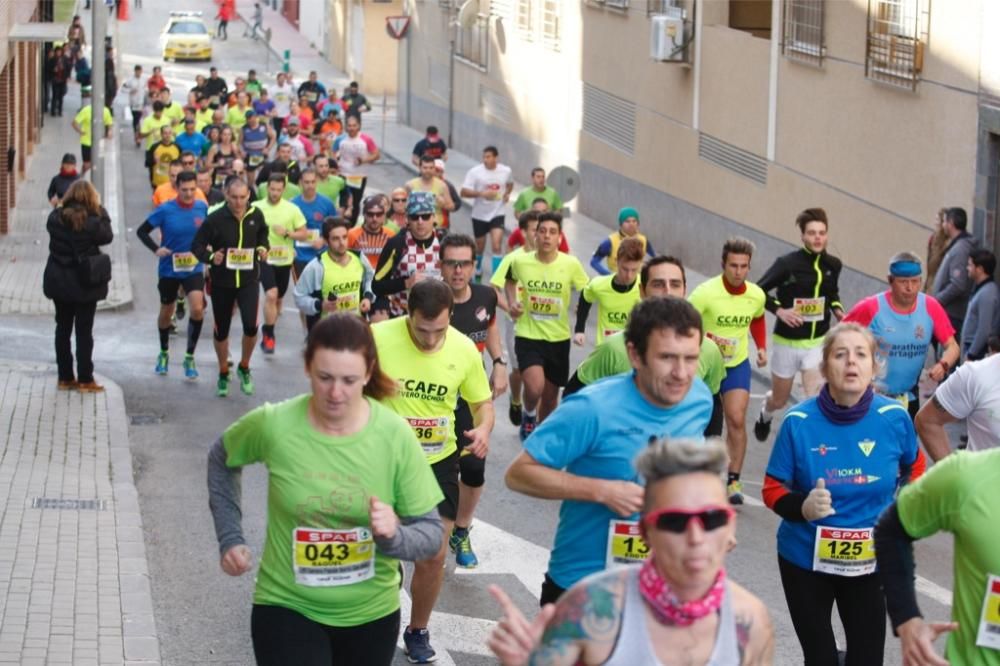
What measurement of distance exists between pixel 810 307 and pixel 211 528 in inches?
179

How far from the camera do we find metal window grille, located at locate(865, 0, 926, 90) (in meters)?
18.6

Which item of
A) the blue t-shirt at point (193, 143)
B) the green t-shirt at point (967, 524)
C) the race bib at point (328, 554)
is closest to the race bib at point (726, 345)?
the race bib at point (328, 554)

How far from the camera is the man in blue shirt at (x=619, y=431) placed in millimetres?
5898

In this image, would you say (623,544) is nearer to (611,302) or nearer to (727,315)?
(727,315)

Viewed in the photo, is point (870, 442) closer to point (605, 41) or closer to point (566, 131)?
point (605, 41)

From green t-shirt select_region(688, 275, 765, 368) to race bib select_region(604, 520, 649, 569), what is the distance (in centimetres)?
625

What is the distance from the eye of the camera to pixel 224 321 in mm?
16031

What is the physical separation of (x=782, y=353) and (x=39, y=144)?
97.9ft

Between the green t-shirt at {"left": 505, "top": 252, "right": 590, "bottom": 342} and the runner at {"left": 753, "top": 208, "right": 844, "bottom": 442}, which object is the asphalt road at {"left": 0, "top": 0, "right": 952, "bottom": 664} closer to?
the runner at {"left": 753, "top": 208, "right": 844, "bottom": 442}

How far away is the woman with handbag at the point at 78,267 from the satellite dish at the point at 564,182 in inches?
390

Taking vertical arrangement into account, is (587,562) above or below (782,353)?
above

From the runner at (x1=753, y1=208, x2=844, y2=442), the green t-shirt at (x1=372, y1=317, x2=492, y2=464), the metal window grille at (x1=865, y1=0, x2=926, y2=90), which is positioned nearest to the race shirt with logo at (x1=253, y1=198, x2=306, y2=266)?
Answer: the runner at (x1=753, y1=208, x2=844, y2=442)

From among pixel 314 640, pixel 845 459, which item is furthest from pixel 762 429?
pixel 314 640

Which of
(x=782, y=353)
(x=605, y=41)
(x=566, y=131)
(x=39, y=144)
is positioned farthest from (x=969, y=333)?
(x=39, y=144)
